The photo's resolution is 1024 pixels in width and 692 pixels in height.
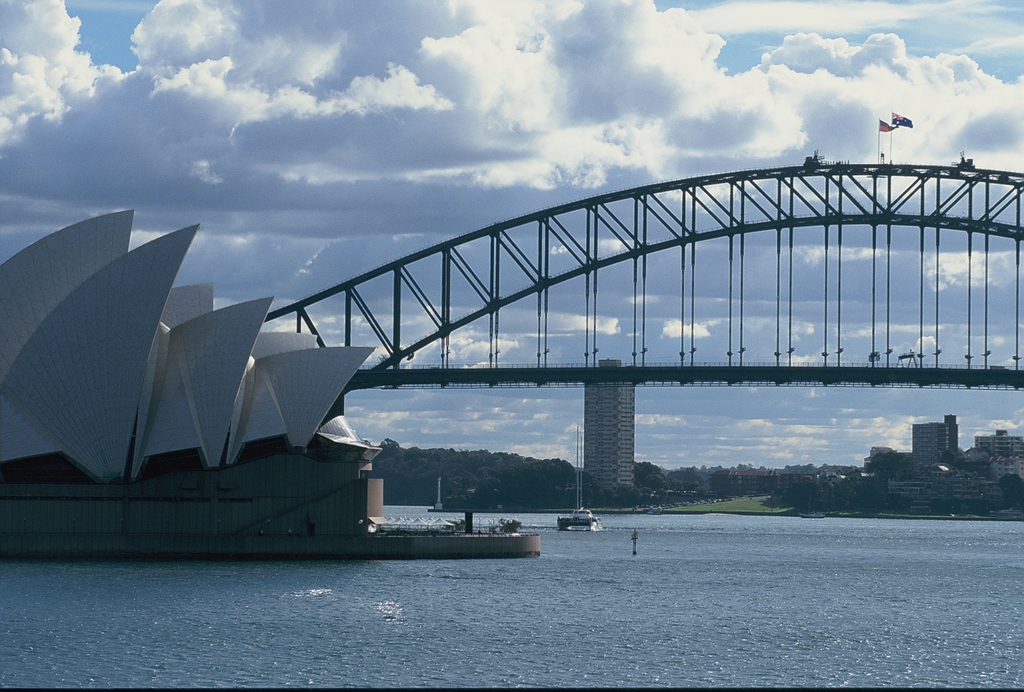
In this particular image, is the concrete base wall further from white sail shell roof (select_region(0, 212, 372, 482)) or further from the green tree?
the green tree

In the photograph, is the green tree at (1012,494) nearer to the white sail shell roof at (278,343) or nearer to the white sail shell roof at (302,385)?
the white sail shell roof at (278,343)

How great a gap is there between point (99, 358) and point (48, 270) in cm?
366

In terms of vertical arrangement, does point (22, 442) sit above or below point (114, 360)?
below

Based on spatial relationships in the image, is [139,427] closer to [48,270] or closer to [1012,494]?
[48,270]

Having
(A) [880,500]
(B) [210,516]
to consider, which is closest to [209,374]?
(B) [210,516]

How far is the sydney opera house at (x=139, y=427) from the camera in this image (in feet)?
193

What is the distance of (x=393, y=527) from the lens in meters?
65.9

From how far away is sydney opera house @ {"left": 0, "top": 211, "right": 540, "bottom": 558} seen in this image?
58719mm

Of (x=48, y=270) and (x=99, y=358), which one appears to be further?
(x=48, y=270)

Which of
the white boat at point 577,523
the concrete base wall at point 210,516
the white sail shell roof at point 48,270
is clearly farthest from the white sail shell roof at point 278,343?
the white boat at point 577,523

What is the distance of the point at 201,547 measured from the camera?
59.8 meters

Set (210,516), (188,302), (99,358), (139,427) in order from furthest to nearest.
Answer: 1. (188,302)
2. (210,516)
3. (139,427)
4. (99,358)

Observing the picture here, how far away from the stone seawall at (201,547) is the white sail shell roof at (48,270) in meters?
6.12

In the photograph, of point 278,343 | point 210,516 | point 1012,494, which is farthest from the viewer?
point 1012,494
